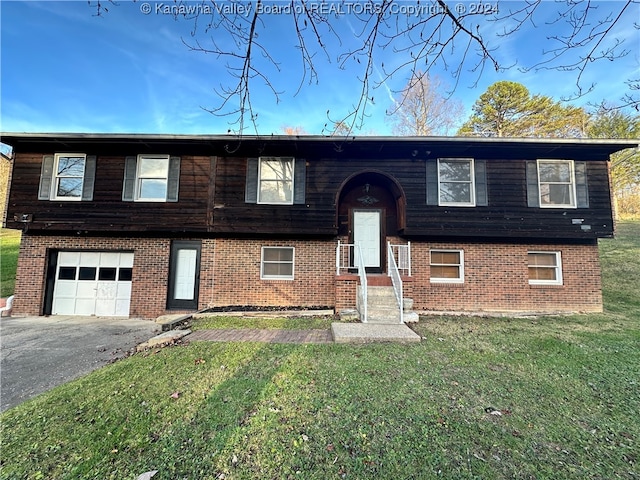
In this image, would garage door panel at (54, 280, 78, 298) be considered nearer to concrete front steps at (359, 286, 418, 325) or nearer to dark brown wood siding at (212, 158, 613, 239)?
dark brown wood siding at (212, 158, 613, 239)

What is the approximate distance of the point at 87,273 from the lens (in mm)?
9430

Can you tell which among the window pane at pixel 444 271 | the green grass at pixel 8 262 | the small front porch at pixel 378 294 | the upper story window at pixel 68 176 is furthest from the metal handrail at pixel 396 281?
the green grass at pixel 8 262

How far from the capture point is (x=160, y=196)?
30.5ft

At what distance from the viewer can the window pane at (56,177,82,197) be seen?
931 centimetres

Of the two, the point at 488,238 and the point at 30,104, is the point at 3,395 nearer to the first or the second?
the point at 30,104

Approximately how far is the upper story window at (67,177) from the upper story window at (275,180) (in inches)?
204

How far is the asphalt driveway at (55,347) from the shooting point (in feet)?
14.0

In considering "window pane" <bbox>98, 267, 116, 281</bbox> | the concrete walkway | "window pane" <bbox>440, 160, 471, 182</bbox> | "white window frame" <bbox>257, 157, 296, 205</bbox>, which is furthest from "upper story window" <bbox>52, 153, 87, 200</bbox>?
"window pane" <bbox>440, 160, 471, 182</bbox>

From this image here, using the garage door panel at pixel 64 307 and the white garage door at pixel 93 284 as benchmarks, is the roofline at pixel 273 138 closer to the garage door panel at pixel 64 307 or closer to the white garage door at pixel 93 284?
the white garage door at pixel 93 284

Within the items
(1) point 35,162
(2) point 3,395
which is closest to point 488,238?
(2) point 3,395

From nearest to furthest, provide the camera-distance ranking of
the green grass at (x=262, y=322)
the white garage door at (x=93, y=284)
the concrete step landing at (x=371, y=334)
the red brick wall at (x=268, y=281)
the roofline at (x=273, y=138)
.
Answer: the concrete step landing at (x=371, y=334), the green grass at (x=262, y=322), the roofline at (x=273, y=138), the red brick wall at (x=268, y=281), the white garage door at (x=93, y=284)

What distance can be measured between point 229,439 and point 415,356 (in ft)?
11.3

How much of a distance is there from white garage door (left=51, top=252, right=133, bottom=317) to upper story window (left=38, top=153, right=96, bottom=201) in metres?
1.94

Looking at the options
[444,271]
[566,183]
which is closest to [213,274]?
[444,271]
